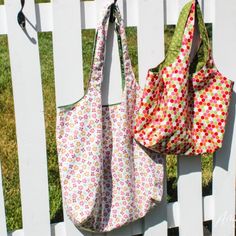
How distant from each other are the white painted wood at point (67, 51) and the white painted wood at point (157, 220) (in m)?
0.72

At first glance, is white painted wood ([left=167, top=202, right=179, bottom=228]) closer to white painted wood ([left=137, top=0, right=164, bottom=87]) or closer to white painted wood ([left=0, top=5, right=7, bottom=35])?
white painted wood ([left=137, top=0, right=164, bottom=87])

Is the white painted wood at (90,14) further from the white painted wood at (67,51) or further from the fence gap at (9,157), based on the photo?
the fence gap at (9,157)

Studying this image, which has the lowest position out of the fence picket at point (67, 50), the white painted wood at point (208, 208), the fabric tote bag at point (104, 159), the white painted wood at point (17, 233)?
the white painted wood at point (208, 208)

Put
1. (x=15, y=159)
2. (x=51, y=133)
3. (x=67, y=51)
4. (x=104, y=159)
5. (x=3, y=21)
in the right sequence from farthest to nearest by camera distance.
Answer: (x=51, y=133)
(x=15, y=159)
(x=104, y=159)
(x=67, y=51)
(x=3, y=21)

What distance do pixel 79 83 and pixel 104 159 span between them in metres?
0.36

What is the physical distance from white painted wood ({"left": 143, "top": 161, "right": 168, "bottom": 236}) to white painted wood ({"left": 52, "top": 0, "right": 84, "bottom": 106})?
2.37 ft

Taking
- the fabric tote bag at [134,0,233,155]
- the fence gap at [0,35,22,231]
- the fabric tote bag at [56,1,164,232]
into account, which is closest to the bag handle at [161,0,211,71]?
the fabric tote bag at [134,0,233,155]

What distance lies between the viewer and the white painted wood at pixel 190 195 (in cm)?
269

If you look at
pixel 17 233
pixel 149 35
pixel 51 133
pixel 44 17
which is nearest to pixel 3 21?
pixel 44 17

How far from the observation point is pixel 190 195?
2.76m

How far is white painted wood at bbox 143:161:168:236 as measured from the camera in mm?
2672

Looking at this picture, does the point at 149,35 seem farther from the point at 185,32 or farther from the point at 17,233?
the point at 17,233

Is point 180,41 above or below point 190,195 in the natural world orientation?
above

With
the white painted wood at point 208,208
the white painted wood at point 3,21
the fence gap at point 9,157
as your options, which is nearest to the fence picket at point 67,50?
the white painted wood at point 3,21
